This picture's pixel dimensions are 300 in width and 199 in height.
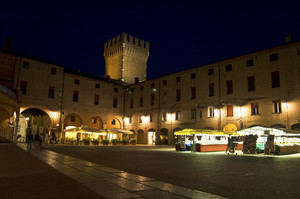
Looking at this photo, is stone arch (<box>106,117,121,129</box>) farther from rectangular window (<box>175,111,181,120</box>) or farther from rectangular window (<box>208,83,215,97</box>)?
rectangular window (<box>208,83,215,97</box>)

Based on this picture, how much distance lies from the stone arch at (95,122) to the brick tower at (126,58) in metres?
17.1

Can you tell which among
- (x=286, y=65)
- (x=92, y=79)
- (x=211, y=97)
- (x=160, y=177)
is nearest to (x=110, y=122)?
(x=92, y=79)

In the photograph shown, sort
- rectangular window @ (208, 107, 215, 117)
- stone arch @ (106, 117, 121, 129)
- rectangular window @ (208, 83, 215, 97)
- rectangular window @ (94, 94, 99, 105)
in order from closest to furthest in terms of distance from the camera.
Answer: rectangular window @ (208, 107, 215, 117) < rectangular window @ (208, 83, 215, 97) < rectangular window @ (94, 94, 99, 105) < stone arch @ (106, 117, 121, 129)

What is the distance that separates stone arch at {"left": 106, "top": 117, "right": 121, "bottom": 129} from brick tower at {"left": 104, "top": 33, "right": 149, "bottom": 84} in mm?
15978

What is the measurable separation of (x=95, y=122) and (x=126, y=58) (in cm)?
2196

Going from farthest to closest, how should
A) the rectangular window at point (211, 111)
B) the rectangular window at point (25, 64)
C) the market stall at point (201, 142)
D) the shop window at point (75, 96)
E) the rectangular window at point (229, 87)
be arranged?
the shop window at point (75, 96) < the rectangular window at point (25, 64) < the rectangular window at point (211, 111) < the rectangular window at point (229, 87) < the market stall at point (201, 142)

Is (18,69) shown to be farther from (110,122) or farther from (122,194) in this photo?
(122,194)

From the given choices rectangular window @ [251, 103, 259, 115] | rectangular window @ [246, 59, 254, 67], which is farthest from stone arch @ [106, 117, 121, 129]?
rectangular window @ [246, 59, 254, 67]

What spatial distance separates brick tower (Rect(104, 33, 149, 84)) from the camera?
196ft

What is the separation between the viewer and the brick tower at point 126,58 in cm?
5975

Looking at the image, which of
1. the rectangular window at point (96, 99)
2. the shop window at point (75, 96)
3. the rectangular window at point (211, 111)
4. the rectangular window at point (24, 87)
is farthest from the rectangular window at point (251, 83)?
the rectangular window at point (24, 87)

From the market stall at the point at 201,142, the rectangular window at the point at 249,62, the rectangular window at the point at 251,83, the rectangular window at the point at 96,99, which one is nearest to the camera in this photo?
the market stall at the point at 201,142

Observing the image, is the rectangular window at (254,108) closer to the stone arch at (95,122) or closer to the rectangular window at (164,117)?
the rectangular window at (164,117)

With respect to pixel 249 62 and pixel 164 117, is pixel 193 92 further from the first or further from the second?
pixel 249 62
